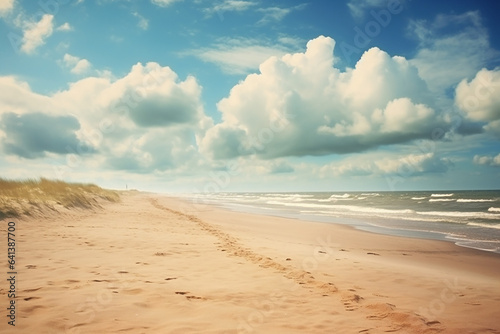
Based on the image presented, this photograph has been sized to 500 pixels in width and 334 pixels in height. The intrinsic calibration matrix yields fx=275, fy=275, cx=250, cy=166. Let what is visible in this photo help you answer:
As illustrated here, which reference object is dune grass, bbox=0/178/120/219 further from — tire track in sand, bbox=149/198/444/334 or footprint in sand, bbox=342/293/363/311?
footprint in sand, bbox=342/293/363/311

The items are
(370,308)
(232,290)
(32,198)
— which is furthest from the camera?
(32,198)

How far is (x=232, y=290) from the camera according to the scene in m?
5.93

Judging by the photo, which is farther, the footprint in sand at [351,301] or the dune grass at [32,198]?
the dune grass at [32,198]

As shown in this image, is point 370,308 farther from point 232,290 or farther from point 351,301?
point 232,290

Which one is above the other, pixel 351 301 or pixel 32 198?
pixel 32 198

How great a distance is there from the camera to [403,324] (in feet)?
15.5

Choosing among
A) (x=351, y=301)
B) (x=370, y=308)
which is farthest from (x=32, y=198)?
(x=370, y=308)

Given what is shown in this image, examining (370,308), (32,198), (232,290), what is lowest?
(370,308)

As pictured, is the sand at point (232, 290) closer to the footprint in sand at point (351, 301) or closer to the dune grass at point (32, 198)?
the footprint in sand at point (351, 301)

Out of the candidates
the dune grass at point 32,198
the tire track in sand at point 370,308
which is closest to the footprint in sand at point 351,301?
the tire track in sand at point 370,308

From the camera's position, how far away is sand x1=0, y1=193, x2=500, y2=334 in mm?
4484

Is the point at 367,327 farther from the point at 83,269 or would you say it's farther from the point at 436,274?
the point at 83,269

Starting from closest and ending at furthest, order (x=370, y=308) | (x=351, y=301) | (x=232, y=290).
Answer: (x=370, y=308) → (x=351, y=301) → (x=232, y=290)

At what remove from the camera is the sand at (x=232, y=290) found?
4.48 m
